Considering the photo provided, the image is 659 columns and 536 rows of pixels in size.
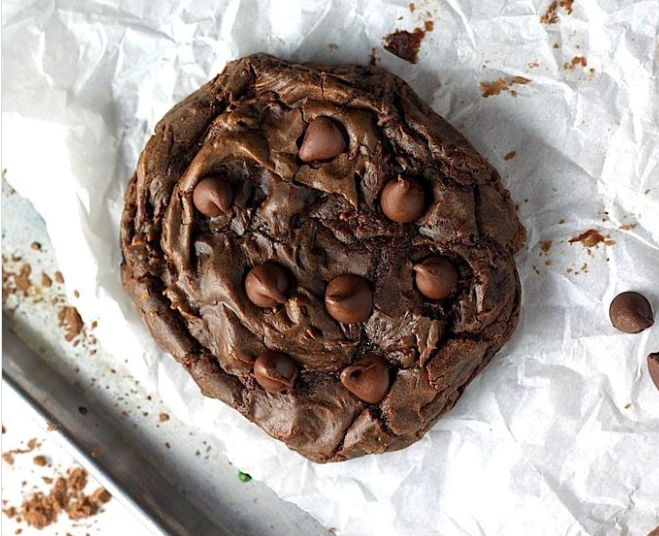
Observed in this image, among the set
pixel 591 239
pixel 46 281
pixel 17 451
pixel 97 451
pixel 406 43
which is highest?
pixel 406 43

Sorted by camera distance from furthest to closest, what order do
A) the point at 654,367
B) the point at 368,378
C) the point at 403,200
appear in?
the point at 654,367 → the point at 368,378 → the point at 403,200

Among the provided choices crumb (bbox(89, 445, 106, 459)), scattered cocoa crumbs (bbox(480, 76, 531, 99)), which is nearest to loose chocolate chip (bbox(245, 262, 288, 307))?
scattered cocoa crumbs (bbox(480, 76, 531, 99))

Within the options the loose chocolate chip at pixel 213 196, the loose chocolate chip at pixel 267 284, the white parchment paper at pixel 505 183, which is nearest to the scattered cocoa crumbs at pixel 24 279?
the white parchment paper at pixel 505 183

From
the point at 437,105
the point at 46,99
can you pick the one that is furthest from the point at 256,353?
the point at 46,99

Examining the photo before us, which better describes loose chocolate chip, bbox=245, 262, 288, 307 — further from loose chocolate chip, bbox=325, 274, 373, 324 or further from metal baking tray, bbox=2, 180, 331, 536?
metal baking tray, bbox=2, 180, 331, 536

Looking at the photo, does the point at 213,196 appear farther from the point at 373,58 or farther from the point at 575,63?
the point at 575,63

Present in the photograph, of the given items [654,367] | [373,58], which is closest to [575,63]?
[373,58]

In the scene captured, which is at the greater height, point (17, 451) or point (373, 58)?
point (373, 58)
